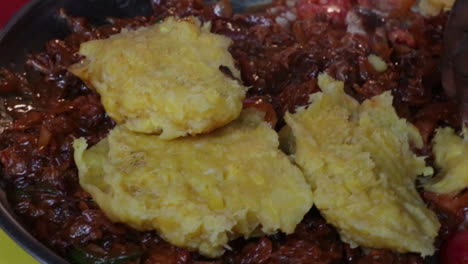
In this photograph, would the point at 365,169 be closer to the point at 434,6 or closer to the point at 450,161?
the point at 450,161

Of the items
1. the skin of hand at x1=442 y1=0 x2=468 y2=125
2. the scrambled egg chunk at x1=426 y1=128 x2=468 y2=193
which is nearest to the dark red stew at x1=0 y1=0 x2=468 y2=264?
the scrambled egg chunk at x1=426 y1=128 x2=468 y2=193

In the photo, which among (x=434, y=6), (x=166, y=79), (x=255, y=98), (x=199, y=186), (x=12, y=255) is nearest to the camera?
(x=199, y=186)

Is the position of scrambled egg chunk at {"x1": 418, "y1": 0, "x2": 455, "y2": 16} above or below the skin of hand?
below

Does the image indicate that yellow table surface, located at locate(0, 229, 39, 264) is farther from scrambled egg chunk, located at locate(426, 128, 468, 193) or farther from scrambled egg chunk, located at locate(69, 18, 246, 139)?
scrambled egg chunk, located at locate(426, 128, 468, 193)

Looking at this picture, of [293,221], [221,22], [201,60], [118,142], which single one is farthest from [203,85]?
[221,22]

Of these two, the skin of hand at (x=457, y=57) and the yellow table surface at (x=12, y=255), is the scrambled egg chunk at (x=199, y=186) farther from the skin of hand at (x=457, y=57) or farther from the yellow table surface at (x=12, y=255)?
the skin of hand at (x=457, y=57)

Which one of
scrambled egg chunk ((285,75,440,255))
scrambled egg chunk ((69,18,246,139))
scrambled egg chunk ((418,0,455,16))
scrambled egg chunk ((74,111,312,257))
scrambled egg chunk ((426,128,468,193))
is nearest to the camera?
scrambled egg chunk ((74,111,312,257))

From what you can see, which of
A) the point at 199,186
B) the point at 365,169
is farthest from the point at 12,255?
the point at 365,169

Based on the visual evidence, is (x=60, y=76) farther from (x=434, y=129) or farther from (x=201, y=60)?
(x=434, y=129)
